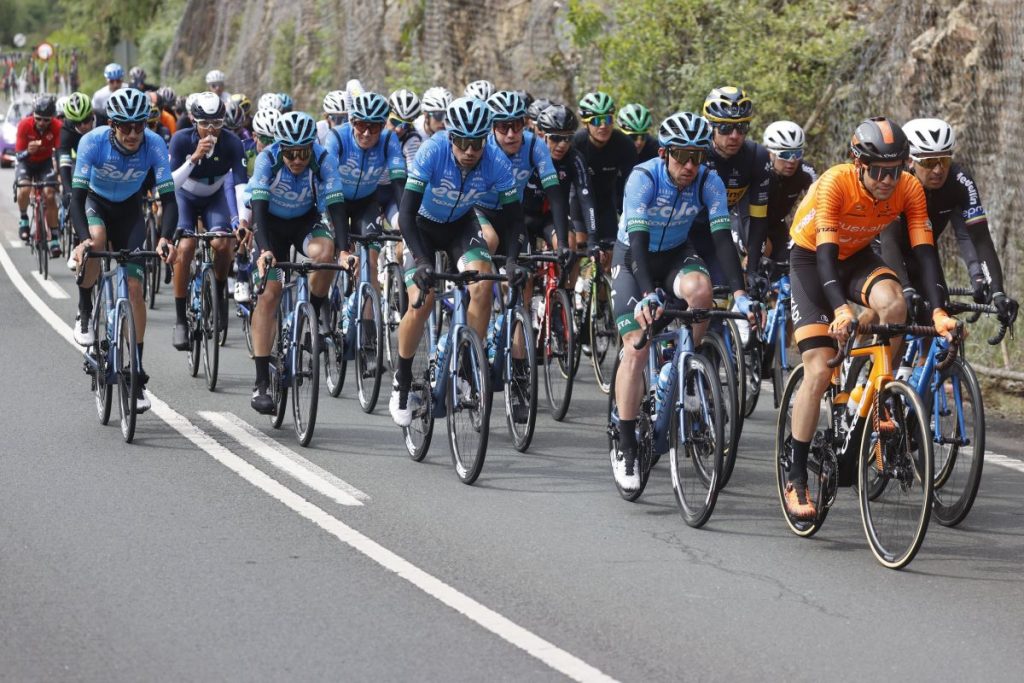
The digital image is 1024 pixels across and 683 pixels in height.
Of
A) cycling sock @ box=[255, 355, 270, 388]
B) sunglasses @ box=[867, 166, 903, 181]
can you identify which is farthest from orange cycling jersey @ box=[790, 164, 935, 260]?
cycling sock @ box=[255, 355, 270, 388]

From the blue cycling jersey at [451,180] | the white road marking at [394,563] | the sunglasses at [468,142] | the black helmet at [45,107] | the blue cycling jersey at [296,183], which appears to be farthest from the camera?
the black helmet at [45,107]

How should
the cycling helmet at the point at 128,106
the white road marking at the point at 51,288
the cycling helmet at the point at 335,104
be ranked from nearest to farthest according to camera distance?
the cycling helmet at the point at 128,106 → the cycling helmet at the point at 335,104 → the white road marking at the point at 51,288

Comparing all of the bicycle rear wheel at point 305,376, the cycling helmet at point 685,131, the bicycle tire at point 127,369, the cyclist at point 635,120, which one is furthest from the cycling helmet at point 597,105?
the bicycle tire at point 127,369

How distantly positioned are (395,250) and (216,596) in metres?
8.00

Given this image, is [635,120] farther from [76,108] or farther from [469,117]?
Answer: [76,108]

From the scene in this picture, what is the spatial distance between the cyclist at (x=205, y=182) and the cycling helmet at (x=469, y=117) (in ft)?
12.7

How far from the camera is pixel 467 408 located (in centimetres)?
902

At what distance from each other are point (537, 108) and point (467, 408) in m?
4.79

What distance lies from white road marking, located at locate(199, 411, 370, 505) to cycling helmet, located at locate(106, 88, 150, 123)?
2.06 metres

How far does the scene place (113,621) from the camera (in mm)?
6410

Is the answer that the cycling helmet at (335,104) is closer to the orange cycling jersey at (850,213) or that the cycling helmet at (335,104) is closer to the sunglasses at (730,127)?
the sunglasses at (730,127)

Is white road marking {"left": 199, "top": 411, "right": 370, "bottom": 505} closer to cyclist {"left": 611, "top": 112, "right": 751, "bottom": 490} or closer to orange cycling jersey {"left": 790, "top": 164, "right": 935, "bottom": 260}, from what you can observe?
cyclist {"left": 611, "top": 112, "right": 751, "bottom": 490}

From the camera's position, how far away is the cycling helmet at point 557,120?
39.3 feet

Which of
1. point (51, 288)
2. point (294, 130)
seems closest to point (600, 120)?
point (294, 130)
